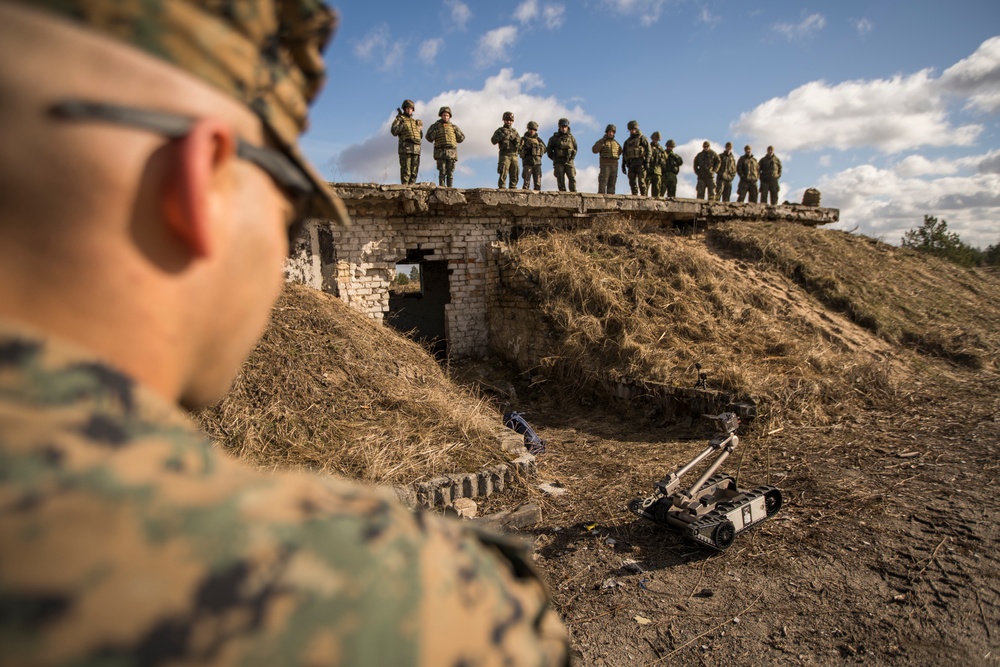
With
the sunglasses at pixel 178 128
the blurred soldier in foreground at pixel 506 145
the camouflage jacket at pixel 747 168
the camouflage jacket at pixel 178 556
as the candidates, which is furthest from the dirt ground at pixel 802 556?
the camouflage jacket at pixel 747 168

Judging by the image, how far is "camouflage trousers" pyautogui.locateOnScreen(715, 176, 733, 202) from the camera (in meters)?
16.8

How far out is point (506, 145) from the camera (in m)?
12.3

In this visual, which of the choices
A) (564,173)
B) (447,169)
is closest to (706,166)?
(564,173)

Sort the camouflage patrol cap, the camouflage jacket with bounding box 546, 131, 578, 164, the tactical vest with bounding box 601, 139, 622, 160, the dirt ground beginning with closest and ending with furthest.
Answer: the camouflage patrol cap < the dirt ground < the camouflage jacket with bounding box 546, 131, 578, 164 < the tactical vest with bounding box 601, 139, 622, 160

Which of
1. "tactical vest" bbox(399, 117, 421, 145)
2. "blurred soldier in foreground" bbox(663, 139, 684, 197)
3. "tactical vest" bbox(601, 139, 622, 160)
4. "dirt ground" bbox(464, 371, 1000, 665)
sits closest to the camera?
"dirt ground" bbox(464, 371, 1000, 665)

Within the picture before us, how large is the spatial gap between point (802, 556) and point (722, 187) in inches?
586

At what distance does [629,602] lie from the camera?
365 cm

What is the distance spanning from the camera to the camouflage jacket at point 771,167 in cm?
1686

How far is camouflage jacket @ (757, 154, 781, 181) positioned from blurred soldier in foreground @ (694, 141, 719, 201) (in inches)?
71.3

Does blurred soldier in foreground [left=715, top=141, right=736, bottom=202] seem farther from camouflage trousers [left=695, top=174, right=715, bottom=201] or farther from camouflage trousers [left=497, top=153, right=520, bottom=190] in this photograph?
camouflage trousers [left=497, top=153, right=520, bottom=190]

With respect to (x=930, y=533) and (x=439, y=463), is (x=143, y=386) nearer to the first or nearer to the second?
(x=439, y=463)

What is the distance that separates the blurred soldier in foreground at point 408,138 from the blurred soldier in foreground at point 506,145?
Answer: 2.09 metres

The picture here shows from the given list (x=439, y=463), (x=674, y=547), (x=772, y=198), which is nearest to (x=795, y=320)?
(x=674, y=547)

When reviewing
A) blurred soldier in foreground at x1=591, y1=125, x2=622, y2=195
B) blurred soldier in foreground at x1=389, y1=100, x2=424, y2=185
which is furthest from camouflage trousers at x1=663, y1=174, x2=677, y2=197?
blurred soldier in foreground at x1=389, y1=100, x2=424, y2=185
